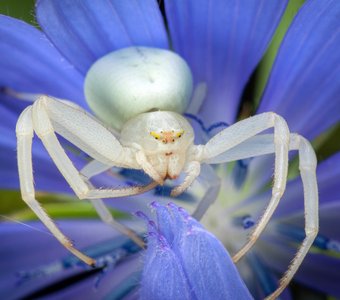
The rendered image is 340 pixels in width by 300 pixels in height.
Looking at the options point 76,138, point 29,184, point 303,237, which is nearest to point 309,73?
point 303,237

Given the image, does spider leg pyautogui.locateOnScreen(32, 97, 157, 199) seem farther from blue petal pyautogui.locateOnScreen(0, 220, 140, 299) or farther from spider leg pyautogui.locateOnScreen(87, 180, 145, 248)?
blue petal pyautogui.locateOnScreen(0, 220, 140, 299)

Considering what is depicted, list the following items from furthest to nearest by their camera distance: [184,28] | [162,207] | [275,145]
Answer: [184,28] < [275,145] < [162,207]

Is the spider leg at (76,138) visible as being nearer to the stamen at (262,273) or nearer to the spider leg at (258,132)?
the spider leg at (258,132)

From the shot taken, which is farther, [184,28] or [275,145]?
[184,28]

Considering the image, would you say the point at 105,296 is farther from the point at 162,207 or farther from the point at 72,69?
the point at 162,207

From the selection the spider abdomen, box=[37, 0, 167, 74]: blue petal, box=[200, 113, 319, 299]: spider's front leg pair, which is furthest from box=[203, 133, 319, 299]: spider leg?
box=[37, 0, 167, 74]: blue petal

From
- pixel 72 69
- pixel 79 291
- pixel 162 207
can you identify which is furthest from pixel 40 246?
pixel 162 207

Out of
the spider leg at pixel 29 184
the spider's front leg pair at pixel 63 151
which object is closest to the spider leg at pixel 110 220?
the spider's front leg pair at pixel 63 151
